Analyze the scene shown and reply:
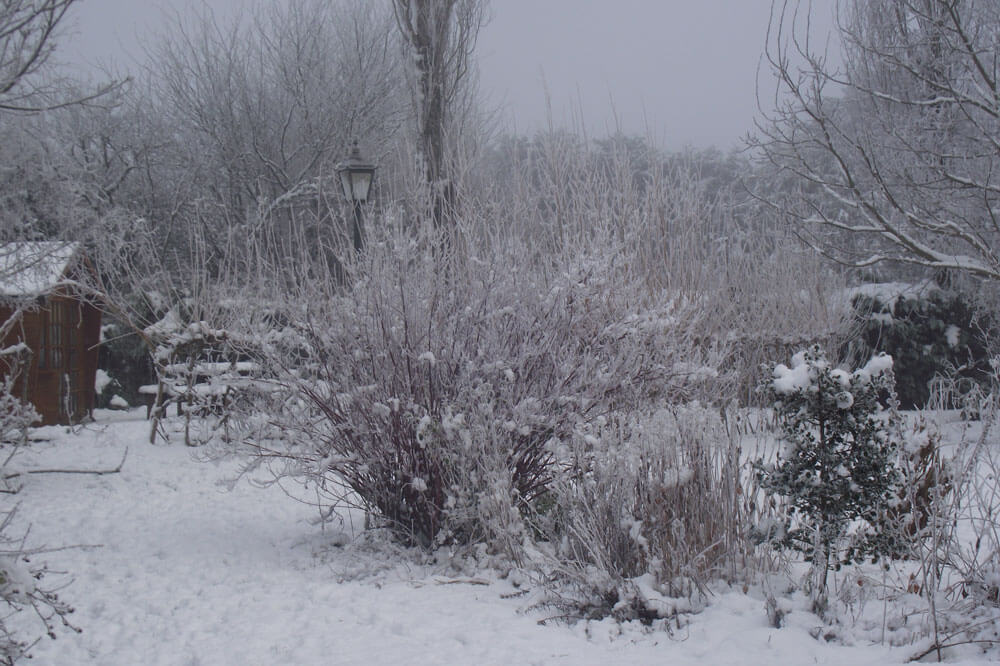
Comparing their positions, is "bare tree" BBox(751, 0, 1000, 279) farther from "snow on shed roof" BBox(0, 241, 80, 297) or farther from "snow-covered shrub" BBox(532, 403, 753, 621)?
"snow on shed roof" BBox(0, 241, 80, 297)

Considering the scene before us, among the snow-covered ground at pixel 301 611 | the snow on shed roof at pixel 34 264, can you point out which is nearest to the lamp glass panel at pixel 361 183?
the snow on shed roof at pixel 34 264

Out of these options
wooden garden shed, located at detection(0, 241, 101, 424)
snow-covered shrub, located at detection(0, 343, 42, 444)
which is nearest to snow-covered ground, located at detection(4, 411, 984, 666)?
snow-covered shrub, located at detection(0, 343, 42, 444)

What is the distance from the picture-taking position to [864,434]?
155 inches

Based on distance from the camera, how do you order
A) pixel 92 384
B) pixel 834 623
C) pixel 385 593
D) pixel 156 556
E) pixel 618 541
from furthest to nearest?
pixel 92 384 < pixel 156 556 < pixel 385 593 < pixel 618 541 < pixel 834 623

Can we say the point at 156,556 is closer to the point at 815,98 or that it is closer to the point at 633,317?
the point at 633,317

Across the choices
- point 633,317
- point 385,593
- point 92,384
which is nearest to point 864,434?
point 633,317

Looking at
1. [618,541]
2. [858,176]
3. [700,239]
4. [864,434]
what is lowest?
[618,541]

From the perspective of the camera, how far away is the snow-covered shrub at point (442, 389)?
16.6 feet

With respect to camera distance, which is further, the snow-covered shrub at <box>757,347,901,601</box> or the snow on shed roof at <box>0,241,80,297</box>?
the snow on shed roof at <box>0,241,80,297</box>

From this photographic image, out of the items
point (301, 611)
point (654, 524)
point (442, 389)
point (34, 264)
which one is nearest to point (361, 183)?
point (34, 264)

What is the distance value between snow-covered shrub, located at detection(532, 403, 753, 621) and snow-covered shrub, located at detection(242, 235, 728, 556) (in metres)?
0.60

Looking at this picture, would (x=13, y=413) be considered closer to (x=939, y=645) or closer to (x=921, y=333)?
(x=939, y=645)

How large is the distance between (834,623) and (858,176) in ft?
27.9

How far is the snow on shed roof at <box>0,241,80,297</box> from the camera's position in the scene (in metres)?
6.74
